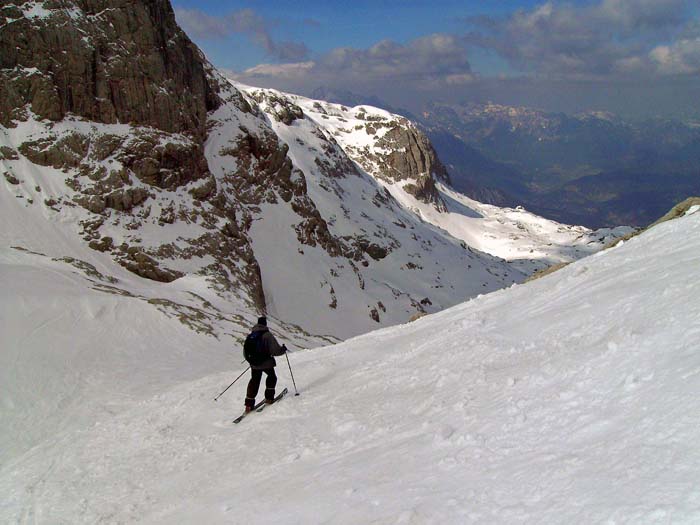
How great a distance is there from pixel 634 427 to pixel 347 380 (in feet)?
23.7

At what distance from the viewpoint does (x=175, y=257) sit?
1884 inches

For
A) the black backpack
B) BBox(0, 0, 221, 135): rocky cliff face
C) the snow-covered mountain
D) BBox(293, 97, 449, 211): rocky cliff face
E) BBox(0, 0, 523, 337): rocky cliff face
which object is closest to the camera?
the black backpack

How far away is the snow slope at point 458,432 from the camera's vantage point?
15.7ft

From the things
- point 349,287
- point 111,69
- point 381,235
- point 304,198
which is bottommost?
point 349,287

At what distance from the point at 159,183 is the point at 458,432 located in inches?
2053

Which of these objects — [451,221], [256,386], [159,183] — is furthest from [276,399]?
[451,221]

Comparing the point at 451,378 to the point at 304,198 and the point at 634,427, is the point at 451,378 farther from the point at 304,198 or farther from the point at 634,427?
the point at 304,198

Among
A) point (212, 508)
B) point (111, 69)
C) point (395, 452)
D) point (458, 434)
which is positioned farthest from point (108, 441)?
point (111, 69)

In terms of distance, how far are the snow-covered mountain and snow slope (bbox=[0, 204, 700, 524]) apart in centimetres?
1744

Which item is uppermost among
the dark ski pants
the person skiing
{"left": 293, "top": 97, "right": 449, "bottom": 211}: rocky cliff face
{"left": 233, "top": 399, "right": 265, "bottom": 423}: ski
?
{"left": 293, "top": 97, "right": 449, "bottom": 211}: rocky cliff face

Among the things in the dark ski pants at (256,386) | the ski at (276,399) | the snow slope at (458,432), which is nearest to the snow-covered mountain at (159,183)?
the snow slope at (458,432)

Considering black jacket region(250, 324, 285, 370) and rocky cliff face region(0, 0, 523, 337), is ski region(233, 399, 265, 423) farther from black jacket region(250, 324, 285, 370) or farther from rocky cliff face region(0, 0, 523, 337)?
rocky cliff face region(0, 0, 523, 337)

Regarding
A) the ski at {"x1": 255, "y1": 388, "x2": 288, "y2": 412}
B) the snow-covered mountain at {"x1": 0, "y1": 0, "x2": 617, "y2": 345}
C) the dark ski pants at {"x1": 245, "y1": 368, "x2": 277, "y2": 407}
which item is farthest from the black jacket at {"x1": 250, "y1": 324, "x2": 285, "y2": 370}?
the snow-covered mountain at {"x1": 0, "y1": 0, "x2": 617, "y2": 345}

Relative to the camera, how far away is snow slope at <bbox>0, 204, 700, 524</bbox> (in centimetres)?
479
